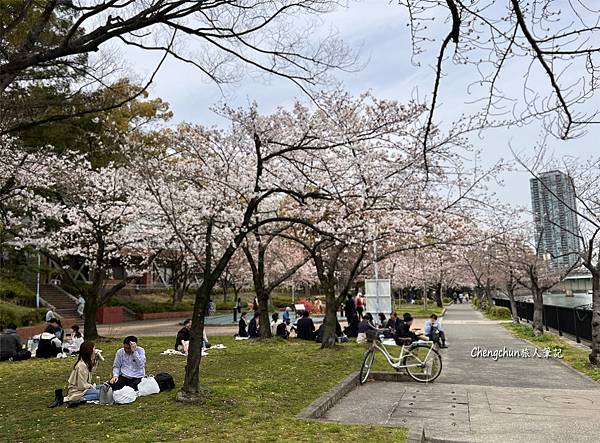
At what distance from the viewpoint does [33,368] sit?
36.8 feet

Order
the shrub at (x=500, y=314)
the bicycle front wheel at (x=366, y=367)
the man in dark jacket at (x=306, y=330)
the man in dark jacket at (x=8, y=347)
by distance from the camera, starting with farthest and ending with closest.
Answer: the shrub at (x=500, y=314) < the man in dark jacket at (x=306, y=330) < the man in dark jacket at (x=8, y=347) < the bicycle front wheel at (x=366, y=367)

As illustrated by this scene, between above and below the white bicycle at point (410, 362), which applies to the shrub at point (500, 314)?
below

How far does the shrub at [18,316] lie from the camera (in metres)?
19.3

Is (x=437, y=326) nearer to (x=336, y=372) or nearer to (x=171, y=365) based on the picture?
(x=336, y=372)

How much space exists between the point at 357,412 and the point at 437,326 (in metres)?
8.12

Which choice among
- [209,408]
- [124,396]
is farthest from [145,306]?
[209,408]

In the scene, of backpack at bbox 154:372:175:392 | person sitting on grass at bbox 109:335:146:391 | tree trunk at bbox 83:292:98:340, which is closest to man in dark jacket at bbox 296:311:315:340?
tree trunk at bbox 83:292:98:340

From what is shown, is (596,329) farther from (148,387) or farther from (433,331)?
(148,387)

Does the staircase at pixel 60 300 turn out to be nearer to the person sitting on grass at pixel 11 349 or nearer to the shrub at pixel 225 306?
the shrub at pixel 225 306

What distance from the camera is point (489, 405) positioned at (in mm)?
7629

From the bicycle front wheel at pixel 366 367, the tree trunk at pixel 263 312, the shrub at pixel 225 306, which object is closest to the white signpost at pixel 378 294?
the tree trunk at pixel 263 312

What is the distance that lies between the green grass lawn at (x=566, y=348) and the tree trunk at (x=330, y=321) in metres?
5.71

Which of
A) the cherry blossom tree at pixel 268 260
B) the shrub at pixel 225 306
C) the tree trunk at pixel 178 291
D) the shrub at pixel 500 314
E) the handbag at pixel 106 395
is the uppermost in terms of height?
the cherry blossom tree at pixel 268 260

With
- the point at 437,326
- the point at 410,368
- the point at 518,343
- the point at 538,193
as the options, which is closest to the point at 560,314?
the point at 518,343
